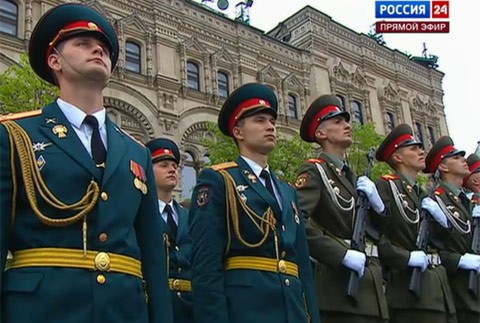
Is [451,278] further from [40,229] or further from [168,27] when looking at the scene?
[168,27]

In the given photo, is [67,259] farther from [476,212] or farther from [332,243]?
[476,212]

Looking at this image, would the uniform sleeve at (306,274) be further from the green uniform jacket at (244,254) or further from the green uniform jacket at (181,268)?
the green uniform jacket at (181,268)

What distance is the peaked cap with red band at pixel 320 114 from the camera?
5.05 meters

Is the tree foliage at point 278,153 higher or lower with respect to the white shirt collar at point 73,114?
higher

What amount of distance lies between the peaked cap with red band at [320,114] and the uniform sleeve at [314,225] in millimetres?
585

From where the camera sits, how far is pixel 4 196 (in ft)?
7.52

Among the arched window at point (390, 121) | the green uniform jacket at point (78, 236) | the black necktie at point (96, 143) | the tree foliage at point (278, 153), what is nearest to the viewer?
the green uniform jacket at point (78, 236)

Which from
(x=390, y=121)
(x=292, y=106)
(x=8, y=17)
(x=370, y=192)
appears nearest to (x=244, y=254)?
(x=370, y=192)

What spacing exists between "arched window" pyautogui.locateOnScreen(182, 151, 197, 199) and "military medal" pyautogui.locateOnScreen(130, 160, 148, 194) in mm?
15193

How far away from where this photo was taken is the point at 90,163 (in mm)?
2475

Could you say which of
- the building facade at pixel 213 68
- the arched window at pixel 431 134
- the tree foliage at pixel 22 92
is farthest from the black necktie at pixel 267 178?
the arched window at pixel 431 134

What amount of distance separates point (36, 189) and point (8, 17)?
1548 cm

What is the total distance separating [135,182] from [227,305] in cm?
115

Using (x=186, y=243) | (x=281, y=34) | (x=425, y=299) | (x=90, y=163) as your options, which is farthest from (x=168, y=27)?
(x=90, y=163)
